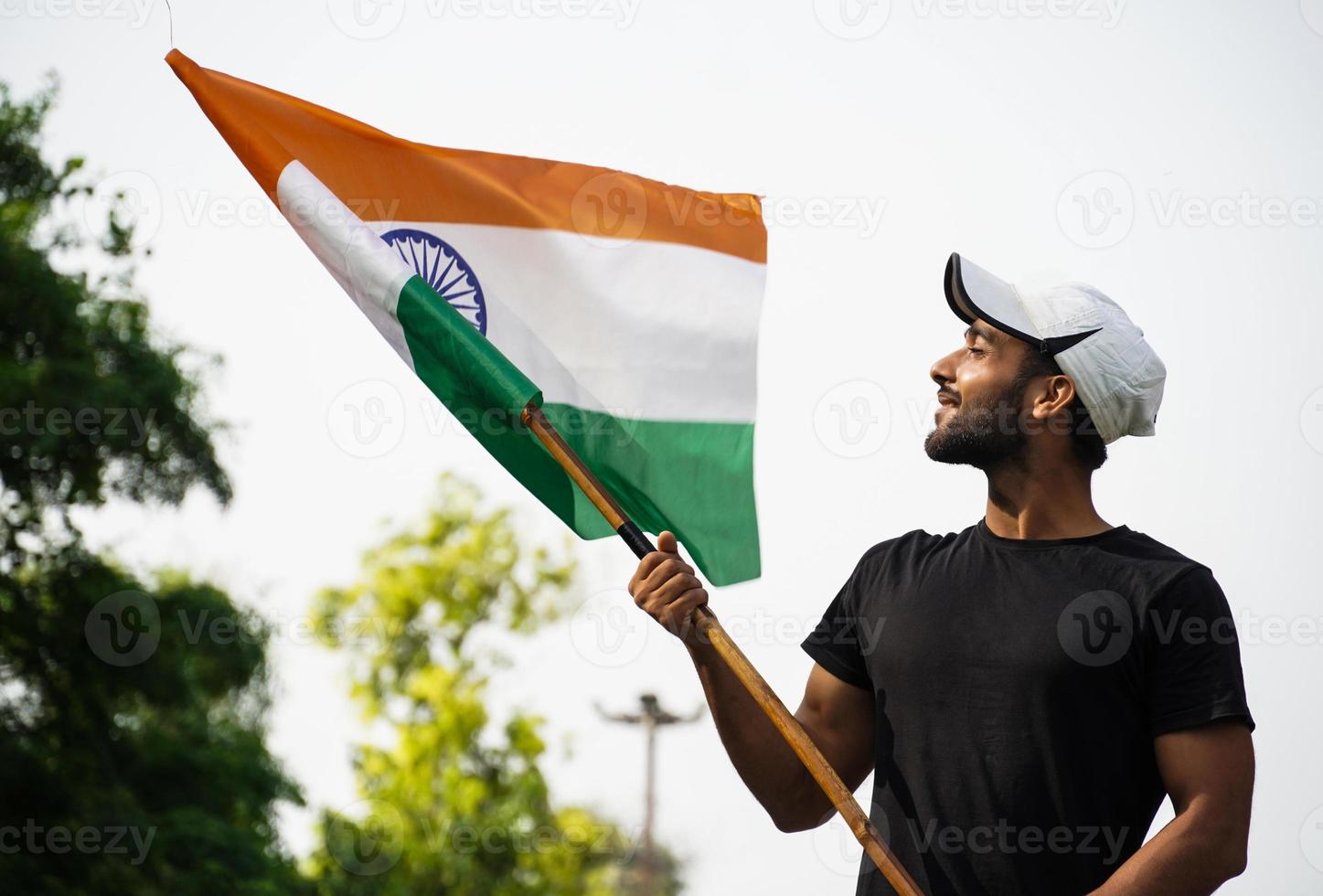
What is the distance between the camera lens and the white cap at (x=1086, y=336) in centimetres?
334

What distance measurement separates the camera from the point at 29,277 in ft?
40.5

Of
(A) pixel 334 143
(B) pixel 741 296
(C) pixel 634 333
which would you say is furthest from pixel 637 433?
(A) pixel 334 143

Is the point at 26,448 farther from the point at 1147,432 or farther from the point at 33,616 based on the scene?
the point at 1147,432

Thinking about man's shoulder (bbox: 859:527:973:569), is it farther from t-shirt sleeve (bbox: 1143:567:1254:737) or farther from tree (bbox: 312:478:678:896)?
tree (bbox: 312:478:678:896)

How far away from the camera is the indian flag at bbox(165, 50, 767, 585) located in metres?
4.07

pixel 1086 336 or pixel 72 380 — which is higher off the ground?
pixel 72 380

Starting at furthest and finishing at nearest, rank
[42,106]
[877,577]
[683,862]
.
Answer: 1. [683,862]
2. [42,106]
3. [877,577]

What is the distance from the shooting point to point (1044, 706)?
2.90m

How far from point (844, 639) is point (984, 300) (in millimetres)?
856

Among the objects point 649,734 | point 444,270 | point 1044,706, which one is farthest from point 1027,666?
point 649,734

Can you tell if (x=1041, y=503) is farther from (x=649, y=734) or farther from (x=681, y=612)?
(x=649, y=734)

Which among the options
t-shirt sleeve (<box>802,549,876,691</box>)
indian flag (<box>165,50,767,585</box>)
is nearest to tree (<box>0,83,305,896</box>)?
indian flag (<box>165,50,767,585</box>)

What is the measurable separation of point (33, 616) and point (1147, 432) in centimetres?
1119

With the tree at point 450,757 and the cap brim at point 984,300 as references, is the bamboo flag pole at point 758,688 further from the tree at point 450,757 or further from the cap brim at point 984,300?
the tree at point 450,757
